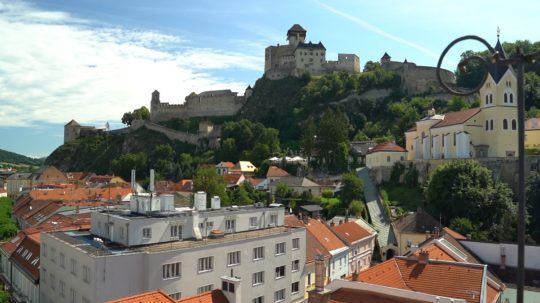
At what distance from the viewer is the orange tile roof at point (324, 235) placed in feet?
120

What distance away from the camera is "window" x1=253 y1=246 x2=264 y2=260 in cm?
2703

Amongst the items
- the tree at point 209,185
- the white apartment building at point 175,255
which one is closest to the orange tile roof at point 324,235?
the white apartment building at point 175,255

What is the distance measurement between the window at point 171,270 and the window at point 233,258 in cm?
318

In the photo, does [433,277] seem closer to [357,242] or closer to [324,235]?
[324,235]

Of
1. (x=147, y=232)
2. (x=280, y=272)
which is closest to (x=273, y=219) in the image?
(x=280, y=272)

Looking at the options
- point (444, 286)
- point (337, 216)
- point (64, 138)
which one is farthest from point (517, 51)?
point (64, 138)

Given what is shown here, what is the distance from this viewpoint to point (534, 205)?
1758 inches

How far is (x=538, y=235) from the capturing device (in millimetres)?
42500

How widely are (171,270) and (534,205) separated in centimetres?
3608

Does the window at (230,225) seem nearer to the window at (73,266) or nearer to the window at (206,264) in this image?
the window at (206,264)

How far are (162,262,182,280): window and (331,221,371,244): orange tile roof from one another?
1990cm

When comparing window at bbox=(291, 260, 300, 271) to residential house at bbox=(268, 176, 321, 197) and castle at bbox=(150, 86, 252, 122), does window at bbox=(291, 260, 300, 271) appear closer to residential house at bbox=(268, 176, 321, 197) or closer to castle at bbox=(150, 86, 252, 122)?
residential house at bbox=(268, 176, 321, 197)

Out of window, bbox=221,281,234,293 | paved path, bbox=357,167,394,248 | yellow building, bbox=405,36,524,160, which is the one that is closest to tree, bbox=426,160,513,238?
paved path, bbox=357,167,394,248

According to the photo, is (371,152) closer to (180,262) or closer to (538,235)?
(538,235)
